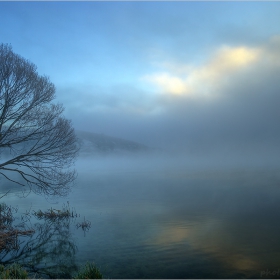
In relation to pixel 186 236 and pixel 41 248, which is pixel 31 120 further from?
pixel 186 236

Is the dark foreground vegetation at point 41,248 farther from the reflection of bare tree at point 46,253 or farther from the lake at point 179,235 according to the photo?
the lake at point 179,235

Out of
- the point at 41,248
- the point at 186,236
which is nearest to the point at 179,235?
the point at 186,236

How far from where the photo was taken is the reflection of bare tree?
1559 cm

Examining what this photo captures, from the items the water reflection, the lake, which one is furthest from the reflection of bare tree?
the water reflection

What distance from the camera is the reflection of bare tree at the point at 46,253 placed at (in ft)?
51.2

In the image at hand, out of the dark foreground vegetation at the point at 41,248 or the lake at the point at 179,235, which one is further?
the lake at the point at 179,235

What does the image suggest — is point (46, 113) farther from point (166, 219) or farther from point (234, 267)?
point (234, 267)

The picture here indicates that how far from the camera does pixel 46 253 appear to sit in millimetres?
18266

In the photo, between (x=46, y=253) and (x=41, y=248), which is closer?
(x=46, y=253)

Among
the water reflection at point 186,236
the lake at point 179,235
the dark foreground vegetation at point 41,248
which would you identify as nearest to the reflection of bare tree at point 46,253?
the dark foreground vegetation at point 41,248

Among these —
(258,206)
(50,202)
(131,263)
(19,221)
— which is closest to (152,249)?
(131,263)

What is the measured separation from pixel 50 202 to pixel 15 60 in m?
22.0

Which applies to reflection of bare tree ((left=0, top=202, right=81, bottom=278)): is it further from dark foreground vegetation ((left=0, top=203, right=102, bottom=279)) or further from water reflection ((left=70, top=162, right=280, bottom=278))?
water reflection ((left=70, top=162, right=280, bottom=278))

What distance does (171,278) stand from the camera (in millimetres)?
14148
